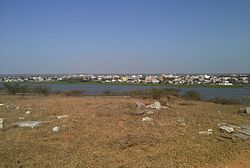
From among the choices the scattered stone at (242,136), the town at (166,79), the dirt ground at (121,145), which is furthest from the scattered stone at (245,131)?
the town at (166,79)

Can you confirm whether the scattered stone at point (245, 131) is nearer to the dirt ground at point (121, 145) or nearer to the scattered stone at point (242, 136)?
the scattered stone at point (242, 136)

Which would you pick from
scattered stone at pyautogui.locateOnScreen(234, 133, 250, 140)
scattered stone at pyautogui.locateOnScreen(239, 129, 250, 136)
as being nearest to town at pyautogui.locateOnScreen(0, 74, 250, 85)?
scattered stone at pyautogui.locateOnScreen(239, 129, 250, 136)

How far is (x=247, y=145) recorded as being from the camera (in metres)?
7.79

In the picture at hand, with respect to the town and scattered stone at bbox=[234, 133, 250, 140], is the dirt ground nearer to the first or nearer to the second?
scattered stone at bbox=[234, 133, 250, 140]

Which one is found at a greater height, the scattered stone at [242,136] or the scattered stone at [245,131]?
the scattered stone at [242,136]

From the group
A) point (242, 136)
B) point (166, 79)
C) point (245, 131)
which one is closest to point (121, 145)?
point (242, 136)

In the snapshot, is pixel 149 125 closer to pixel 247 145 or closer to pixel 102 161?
pixel 247 145

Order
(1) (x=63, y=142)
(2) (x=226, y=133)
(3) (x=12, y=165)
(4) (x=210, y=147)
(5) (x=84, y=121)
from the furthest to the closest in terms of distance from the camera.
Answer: (5) (x=84, y=121) < (2) (x=226, y=133) < (1) (x=63, y=142) < (4) (x=210, y=147) < (3) (x=12, y=165)

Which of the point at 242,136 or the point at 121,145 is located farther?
the point at 242,136

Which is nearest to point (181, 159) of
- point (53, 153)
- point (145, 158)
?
point (145, 158)

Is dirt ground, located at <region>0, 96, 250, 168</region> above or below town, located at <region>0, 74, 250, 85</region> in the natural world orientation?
above

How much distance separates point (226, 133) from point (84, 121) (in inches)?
217

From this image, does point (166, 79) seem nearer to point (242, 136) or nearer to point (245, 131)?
point (245, 131)

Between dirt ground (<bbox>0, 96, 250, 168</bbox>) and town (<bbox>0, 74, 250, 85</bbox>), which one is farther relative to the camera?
town (<bbox>0, 74, 250, 85</bbox>)
